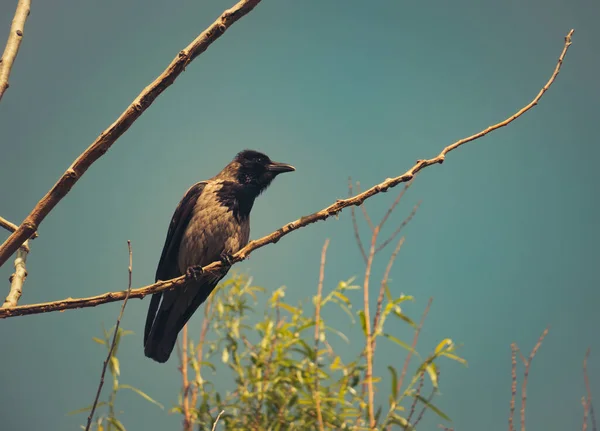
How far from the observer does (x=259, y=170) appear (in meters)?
4.44

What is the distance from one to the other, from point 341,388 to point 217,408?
885 mm

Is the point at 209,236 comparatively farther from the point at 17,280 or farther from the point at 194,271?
the point at 17,280

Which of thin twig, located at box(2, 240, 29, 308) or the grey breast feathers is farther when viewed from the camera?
the grey breast feathers

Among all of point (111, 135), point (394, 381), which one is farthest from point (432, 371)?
point (111, 135)

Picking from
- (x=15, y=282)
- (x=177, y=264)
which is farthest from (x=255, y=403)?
(x=15, y=282)

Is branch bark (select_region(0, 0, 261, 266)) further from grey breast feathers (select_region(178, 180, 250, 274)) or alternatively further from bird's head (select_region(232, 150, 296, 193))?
bird's head (select_region(232, 150, 296, 193))

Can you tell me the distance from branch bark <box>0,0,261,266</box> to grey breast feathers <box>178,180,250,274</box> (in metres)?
2.19

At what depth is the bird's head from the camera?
4391mm

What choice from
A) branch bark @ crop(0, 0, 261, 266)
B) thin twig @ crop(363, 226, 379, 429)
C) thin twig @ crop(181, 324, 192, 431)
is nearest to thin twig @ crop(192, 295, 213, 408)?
thin twig @ crop(181, 324, 192, 431)

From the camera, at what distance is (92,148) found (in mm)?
1799

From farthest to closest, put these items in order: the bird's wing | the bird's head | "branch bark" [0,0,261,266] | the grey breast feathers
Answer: the bird's head
the bird's wing
the grey breast feathers
"branch bark" [0,0,261,266]

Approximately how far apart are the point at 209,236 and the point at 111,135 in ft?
7.32

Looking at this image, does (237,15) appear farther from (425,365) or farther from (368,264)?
(425,365)

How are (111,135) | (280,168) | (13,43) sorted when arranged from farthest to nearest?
(280,168) < (13,43) < (111,135)
